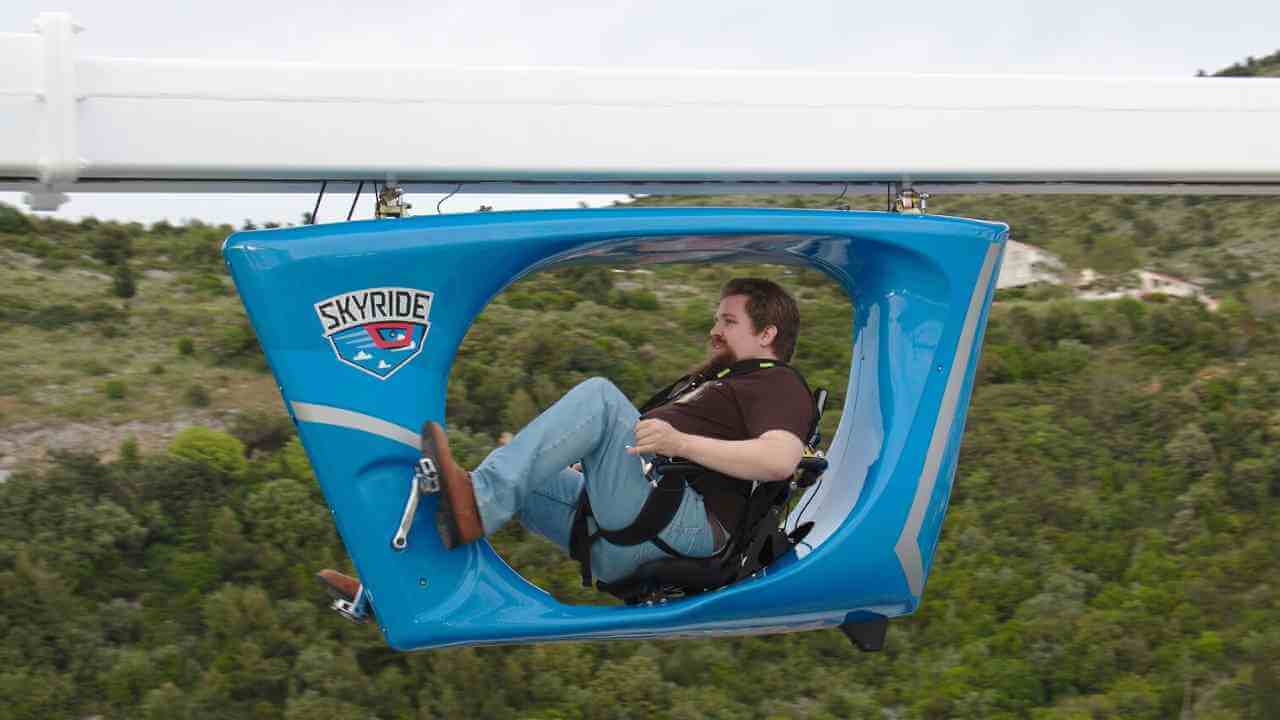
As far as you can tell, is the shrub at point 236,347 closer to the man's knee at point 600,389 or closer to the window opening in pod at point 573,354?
the window opening in pod at point 573,354

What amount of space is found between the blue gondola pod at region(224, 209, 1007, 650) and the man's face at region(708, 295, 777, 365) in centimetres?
19

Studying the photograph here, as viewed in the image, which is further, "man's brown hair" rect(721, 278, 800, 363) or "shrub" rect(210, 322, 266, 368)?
"shrub" rect(210, 322, 266, 368)

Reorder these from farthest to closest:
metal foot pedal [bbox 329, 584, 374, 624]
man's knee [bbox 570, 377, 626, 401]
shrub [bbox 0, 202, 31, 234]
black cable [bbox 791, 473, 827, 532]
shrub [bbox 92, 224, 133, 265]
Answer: shrub [bbox 0, 202, 31, 234], shrub [bbox 92, 224, 133, 265], black cable [bbox 791, 473, 827, 532], metal foot pedal [bbox 329, 584, 374, 624], man's knee [bbox 570, 377, 626, 401]

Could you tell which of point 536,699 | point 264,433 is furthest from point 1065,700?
point 264,433

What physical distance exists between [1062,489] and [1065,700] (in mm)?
2049

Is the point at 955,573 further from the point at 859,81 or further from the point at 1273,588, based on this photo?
the point at 859,81

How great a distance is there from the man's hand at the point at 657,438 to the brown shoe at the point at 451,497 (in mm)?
479

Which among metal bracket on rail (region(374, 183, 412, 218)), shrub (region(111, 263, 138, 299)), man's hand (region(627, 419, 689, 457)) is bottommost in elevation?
shrub (region(111, 263, 138, 299))

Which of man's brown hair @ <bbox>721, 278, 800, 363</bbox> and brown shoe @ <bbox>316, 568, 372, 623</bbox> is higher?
man's brown hair @ <bbox>721, 278, 800, 363</bbox>

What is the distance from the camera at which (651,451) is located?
3.90 meters

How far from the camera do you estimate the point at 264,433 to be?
9.75 metres

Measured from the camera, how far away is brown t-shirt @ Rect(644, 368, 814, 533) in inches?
161

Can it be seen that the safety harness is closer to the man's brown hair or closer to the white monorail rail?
the man's brown hair

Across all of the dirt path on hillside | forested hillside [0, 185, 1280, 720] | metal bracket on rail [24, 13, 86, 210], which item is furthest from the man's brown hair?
the dirt path on hillside
